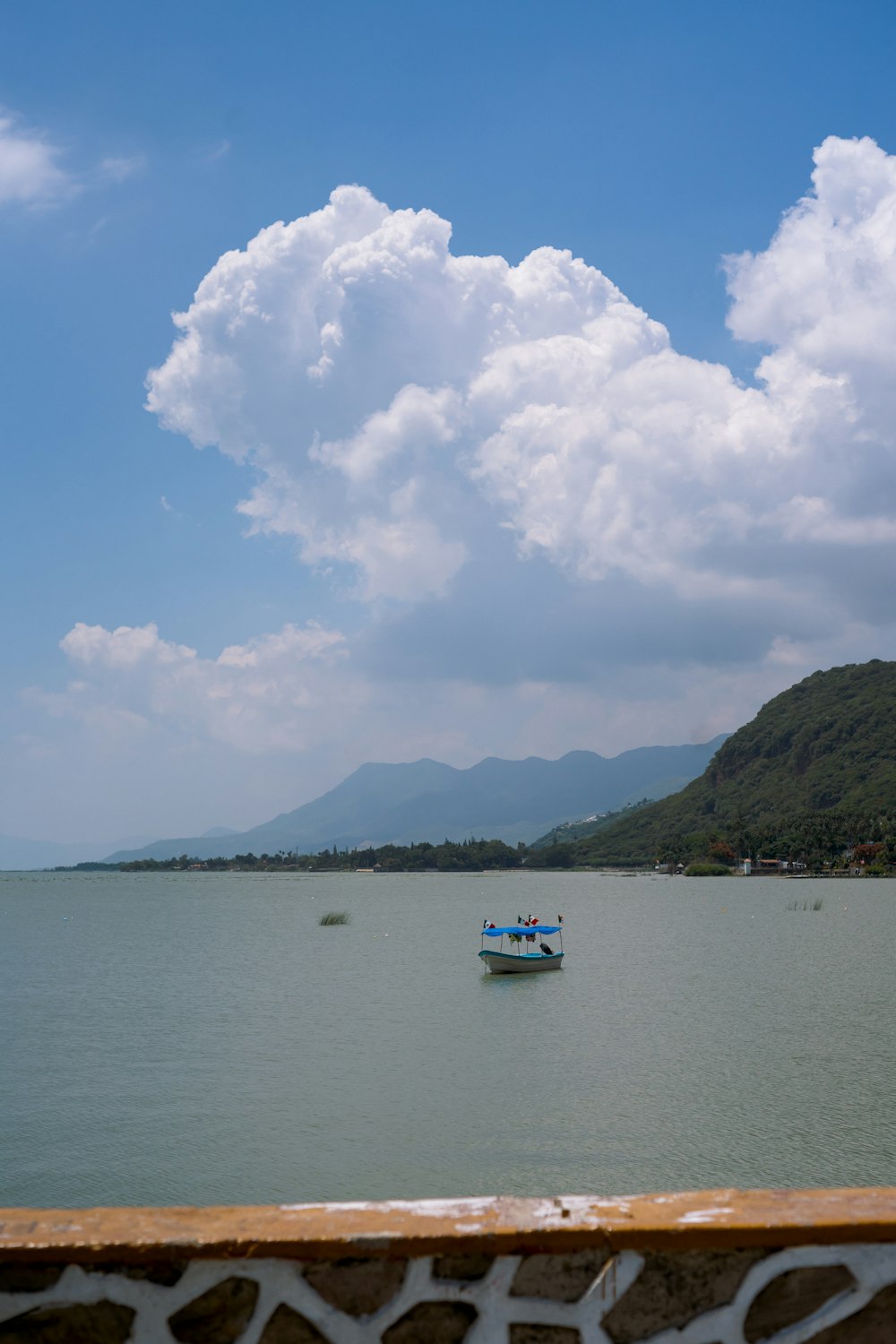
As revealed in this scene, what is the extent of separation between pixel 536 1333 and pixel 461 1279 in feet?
0.77

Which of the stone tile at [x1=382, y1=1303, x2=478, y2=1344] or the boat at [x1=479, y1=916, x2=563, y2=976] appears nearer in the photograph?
the stone tile at [x1=382, y1=1303, x2=478, y2=1344]

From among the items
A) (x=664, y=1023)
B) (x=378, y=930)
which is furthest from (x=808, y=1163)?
(x=378, y=930)

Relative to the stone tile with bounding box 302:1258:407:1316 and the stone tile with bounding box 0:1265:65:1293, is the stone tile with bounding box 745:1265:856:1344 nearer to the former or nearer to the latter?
the stone tile with bounding box 302:1258:407:1316

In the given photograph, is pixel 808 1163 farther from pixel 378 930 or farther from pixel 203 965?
pixel 378 930

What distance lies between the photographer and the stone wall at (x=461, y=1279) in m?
2.69

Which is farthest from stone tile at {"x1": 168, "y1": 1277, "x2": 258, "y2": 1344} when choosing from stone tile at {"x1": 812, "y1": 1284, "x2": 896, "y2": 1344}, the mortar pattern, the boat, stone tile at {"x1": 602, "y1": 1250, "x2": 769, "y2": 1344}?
the boat

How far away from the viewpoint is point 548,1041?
1106 inches

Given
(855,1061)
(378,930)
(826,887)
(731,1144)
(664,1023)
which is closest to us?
(731,1144)

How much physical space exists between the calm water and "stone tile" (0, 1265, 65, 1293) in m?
13.7

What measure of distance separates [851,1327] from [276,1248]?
148 cm

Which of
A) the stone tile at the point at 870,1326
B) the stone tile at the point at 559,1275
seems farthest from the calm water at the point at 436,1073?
the stone tile at the point at 559,1275

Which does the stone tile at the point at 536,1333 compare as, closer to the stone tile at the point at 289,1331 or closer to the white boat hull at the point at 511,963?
the stone tile at the point at 289,1331

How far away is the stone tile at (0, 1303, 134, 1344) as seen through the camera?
2684 mm

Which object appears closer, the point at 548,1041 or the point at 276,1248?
the point at 276,1248
